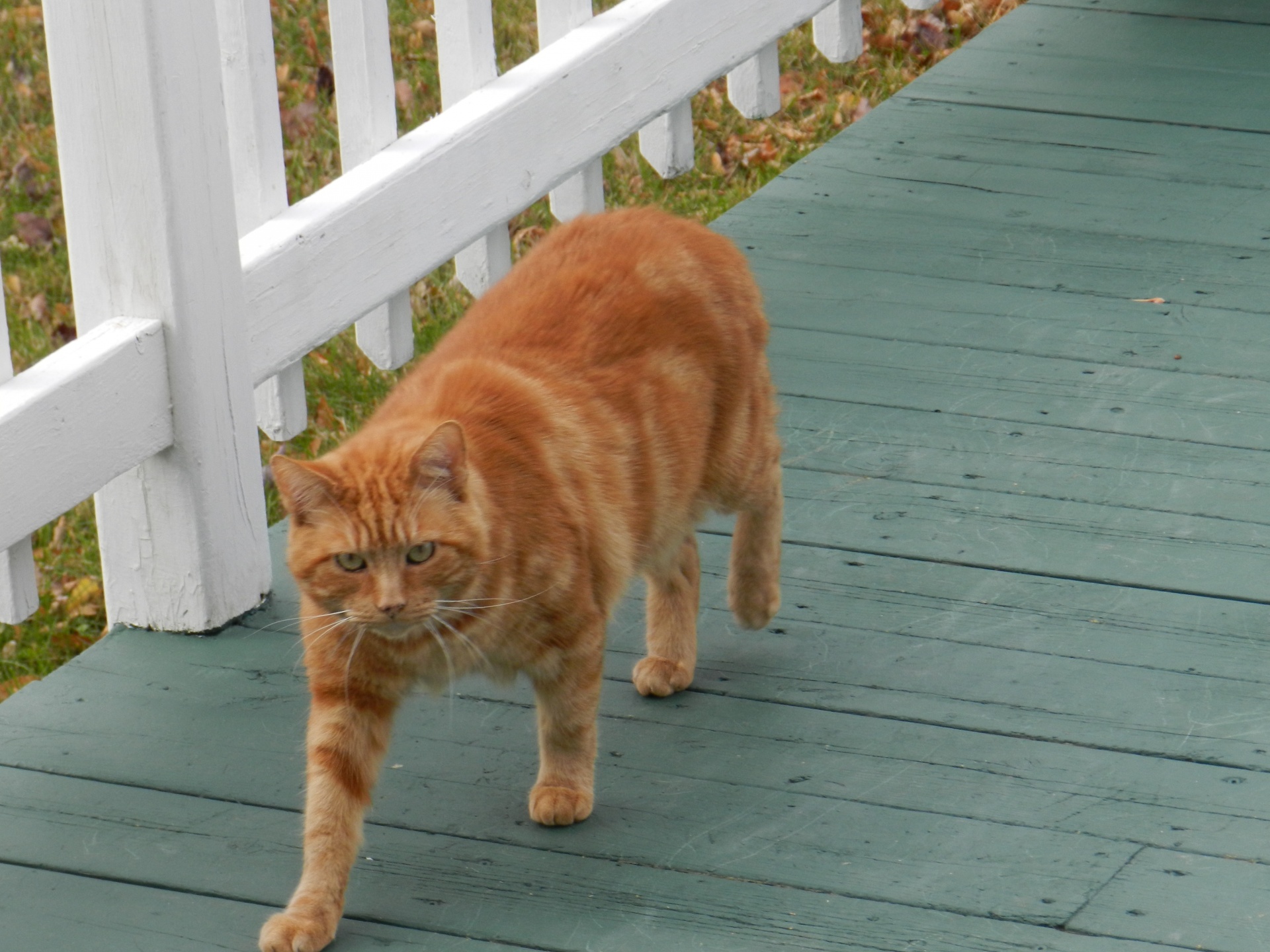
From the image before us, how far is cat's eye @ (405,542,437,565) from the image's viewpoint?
8.27 feet

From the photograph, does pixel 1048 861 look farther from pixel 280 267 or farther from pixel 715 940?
pixel 280 267

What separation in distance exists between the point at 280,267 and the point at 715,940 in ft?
4.88

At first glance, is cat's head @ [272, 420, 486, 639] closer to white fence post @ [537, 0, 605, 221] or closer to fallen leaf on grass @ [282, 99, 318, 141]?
white fence post @ [537, 0, 605, 221]

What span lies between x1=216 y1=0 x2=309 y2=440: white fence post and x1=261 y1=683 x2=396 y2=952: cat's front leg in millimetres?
970

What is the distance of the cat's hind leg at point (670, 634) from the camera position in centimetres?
318

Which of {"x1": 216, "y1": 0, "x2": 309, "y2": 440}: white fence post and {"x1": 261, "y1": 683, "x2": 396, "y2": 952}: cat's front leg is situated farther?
{"x1": 216, "y1": 0, "x2": 309, "y2": 440}: white fence post

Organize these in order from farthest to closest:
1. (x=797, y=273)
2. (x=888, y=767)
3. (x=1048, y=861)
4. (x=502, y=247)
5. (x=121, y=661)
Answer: (x=797, y=273) → (x=502, y=247) → (x=121, y=661) → (x=888, y=767) → (x=1048, y=861)

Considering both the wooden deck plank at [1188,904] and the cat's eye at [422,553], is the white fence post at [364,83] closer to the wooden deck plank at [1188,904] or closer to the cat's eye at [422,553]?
the cat's eye at [422,553]

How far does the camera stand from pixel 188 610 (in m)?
3.38

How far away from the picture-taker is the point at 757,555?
10.6ft

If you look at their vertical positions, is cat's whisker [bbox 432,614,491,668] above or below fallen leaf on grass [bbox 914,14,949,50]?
above

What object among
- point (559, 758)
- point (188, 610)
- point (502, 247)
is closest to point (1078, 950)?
point (559, 758)

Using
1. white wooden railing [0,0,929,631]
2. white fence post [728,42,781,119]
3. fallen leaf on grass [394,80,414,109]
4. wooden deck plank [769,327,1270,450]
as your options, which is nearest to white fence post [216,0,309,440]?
white wooden railing [0,0,929,631]

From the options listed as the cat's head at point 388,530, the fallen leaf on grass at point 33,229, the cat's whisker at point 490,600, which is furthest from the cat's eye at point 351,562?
the fallen leaf on grass at point 33,229
